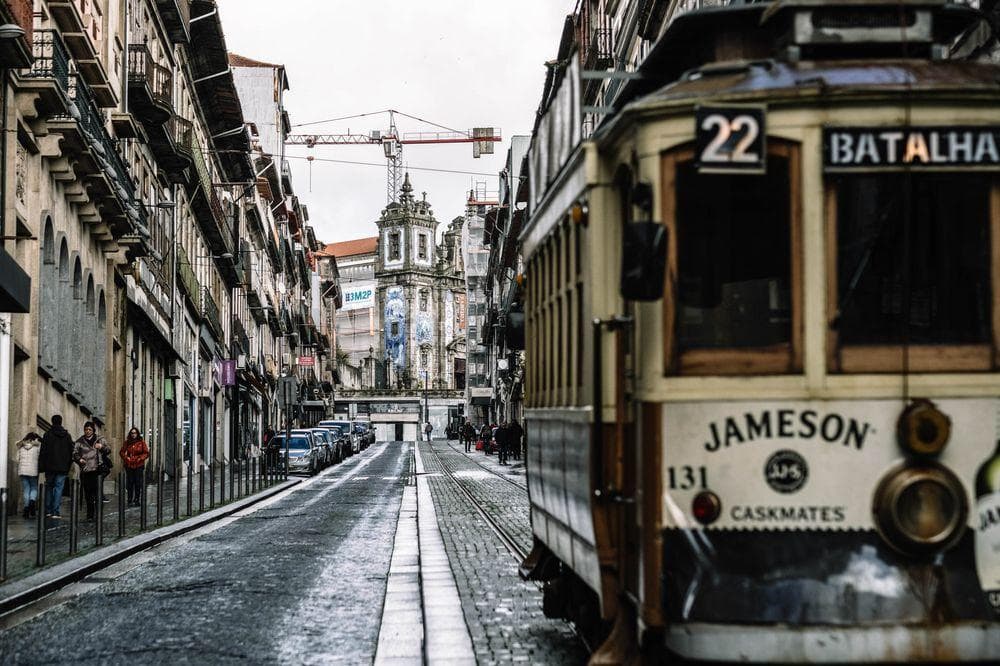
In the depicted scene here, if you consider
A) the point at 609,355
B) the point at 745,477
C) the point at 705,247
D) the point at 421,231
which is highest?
the point at 421,231

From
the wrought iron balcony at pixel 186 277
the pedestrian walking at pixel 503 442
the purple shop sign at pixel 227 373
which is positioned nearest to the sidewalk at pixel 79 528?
the wrought iron balcony at pixel 186 277

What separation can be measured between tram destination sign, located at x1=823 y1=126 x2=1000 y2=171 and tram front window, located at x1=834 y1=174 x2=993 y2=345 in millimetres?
56

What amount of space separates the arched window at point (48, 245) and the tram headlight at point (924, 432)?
23475 mm

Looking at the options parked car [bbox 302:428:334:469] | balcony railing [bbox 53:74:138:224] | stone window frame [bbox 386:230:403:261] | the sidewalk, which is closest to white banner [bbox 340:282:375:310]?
stone window frame [bbox 386:230:403:261]

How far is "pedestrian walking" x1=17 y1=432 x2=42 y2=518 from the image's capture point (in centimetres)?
2308

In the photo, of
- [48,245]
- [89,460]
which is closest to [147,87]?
[48,245]

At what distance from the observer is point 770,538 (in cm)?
607

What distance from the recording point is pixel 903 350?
20.6 feet

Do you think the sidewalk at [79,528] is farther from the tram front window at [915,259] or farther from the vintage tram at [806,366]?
the tram front window at [915,259]

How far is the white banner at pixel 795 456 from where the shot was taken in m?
6.09

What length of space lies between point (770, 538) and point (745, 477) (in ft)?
0.84

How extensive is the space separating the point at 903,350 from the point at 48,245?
940 inches

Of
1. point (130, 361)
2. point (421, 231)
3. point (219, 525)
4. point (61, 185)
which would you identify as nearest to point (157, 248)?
point (130, 361)

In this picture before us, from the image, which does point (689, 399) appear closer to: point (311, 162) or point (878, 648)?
point (878, 648)
